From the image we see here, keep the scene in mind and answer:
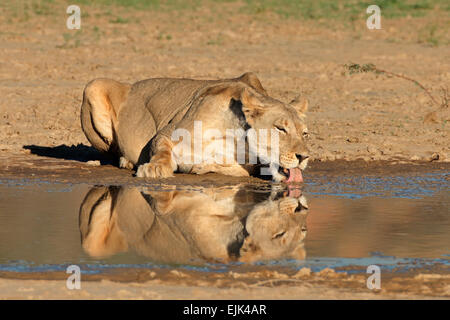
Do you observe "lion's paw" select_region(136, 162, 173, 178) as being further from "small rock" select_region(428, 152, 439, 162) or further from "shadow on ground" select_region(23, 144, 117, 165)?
"small rock" select_region(428, 152, 439, 162)

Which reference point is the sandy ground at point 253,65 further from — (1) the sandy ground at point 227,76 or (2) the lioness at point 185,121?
(2) the lioness at point 185,121

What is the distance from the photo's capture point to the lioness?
9.81 meters

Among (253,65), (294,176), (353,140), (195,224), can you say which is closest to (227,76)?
(253,65)

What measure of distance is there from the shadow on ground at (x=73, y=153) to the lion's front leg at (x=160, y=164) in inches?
49.0

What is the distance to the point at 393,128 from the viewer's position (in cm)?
1384

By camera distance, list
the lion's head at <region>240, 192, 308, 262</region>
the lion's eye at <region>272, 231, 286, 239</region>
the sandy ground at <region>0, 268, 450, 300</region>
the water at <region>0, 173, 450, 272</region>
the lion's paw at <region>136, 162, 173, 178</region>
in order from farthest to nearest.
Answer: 1. the lion's paw at <region>136, 162, 173, 178</region>
2. the lion's eye at <region>272, 231, 286, 239</region>
3. the lion's head at <region>240, 192, 308, 262</region>
4. the water at <region>0, 173, 450, 272</region>
5. the sandy ground at <region>0, 268, 450, 300</region>

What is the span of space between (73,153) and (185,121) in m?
2.30

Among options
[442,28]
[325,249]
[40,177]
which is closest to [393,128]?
[40,177]

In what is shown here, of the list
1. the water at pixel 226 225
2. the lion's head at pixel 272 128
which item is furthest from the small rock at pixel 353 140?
the lion's head at pixel 272 128

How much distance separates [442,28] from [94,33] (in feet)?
24.5

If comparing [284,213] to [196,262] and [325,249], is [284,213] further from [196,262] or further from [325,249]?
[196,262]

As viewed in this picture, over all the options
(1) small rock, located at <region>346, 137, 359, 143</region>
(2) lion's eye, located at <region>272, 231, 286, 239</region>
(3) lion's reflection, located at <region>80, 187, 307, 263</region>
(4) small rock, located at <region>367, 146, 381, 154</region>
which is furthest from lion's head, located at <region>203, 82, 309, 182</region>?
(1) small rock, located at <region>346, 137, 359, 143</region>

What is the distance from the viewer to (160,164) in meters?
10.0

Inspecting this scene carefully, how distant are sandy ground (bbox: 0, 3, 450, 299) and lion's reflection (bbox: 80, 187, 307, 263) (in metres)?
0.80
